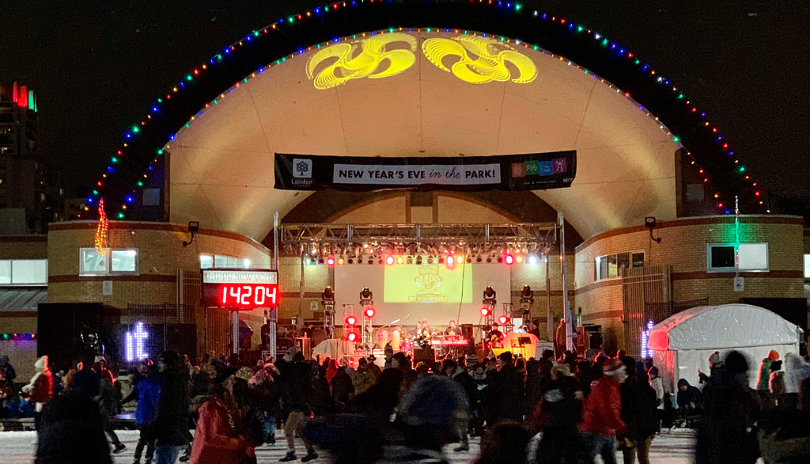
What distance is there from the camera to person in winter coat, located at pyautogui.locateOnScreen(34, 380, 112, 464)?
635cm

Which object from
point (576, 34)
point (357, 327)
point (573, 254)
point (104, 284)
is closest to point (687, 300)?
point (576, 34)

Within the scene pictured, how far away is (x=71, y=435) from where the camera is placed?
20.9ft

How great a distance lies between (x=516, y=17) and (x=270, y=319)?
10.3m

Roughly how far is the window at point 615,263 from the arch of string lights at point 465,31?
299 centimetres

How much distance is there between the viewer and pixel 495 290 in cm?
3425

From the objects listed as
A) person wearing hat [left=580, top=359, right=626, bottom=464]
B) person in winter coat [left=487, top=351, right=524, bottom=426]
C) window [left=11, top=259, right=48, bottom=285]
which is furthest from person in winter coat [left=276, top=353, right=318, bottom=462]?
window [left=11, top=259, right=48, bottom=285]

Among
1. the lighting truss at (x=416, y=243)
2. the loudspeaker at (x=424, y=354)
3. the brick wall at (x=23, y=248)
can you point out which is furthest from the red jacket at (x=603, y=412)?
the brick wall at (x=23, y=248)

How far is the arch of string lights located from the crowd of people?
11866 mm

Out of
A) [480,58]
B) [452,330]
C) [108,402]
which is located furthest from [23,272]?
[108,402]

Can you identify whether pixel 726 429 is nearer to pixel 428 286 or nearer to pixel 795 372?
pixel 795 372

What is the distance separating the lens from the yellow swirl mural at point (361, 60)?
25344 mm

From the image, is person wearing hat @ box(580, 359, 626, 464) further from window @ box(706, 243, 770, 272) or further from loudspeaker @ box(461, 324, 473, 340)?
loudspeaker @ box(461, 324, 473, 340)

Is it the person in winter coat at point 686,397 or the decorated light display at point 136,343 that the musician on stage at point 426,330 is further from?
the person in winter coat at point 686,397

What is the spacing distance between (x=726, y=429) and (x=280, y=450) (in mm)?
8938
